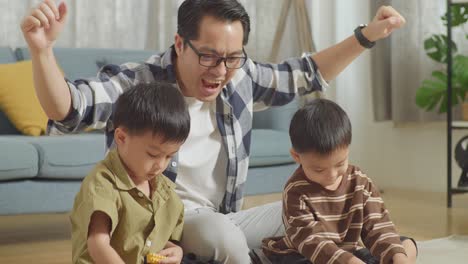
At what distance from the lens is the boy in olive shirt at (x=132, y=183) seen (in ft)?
5.82

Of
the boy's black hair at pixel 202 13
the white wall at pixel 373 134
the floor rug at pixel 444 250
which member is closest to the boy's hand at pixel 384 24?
the boy's black hair at pixel 202 13

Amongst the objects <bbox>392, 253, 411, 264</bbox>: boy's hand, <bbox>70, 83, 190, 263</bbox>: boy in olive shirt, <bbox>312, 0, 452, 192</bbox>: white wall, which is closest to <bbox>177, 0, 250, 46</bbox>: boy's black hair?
<bbox>70, 83, 190, 263</bbox>: boy in olive shirt

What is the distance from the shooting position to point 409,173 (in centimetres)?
537

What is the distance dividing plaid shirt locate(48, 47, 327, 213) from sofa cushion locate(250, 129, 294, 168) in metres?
1.60

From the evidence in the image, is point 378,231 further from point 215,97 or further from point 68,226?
point 68,226

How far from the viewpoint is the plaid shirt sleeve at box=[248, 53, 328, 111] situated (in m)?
2.34

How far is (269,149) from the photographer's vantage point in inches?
160

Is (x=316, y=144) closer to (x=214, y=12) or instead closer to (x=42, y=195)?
(x=214, y=12)

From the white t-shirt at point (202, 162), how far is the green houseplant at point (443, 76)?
2980 millimetres

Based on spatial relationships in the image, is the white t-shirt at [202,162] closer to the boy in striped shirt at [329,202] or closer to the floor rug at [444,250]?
the boy in striped shirt at [329,202]

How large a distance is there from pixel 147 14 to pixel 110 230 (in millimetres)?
3510

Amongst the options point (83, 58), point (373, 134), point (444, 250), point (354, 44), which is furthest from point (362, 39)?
point (373, 134)

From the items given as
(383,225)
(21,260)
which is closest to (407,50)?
(21,260)

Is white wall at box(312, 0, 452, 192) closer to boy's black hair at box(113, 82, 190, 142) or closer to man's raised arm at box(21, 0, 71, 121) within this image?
boy's black hair at box(113, 82, 190, 142)
